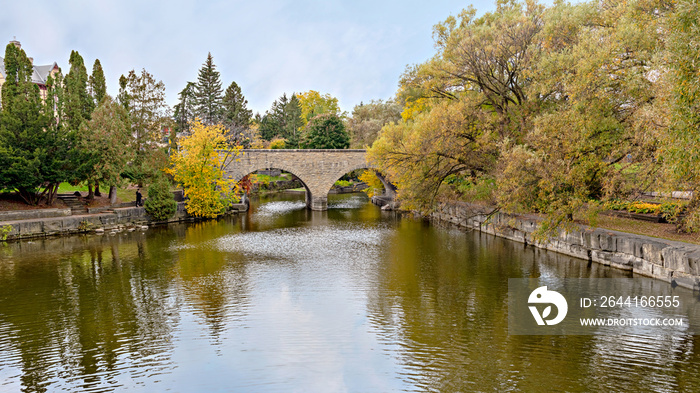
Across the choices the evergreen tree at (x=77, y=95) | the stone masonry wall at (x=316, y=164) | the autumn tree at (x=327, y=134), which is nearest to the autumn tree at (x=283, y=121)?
the autumn tree at (x=327, y=134)

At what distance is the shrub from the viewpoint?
25781 mm

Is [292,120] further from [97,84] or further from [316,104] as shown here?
[97,84]

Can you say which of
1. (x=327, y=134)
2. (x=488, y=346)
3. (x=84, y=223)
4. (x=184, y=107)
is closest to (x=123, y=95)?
(x=84, y=223)

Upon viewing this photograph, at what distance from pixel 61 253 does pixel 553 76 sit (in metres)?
20.3

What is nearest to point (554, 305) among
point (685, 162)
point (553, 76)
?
point (685, 162)

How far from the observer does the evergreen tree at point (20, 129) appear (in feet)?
70.1

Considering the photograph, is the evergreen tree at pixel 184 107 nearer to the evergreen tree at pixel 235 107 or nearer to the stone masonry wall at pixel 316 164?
the evergreen tree at pixel 235 107

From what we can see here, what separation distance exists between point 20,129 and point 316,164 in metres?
18.5

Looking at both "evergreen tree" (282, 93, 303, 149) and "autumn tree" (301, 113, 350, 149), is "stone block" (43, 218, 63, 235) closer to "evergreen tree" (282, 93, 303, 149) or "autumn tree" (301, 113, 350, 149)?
"autumn tree" (301, 113, 350, 149)

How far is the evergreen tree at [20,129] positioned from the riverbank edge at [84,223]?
86.9 inches

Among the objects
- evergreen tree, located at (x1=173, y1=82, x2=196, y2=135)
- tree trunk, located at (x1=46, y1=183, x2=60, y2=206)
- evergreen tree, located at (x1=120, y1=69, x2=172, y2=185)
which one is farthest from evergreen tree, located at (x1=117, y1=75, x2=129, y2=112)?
evergreen tree, located at (x1=173, y1=82, x2=196, y2=135)

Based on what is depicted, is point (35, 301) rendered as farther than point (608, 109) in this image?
No

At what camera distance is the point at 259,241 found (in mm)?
21078

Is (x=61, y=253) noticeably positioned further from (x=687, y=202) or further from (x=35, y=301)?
(x=687, y=202)
